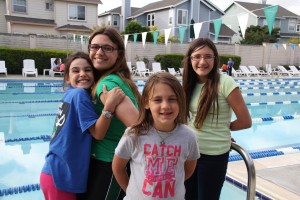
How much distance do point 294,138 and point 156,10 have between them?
101 feet

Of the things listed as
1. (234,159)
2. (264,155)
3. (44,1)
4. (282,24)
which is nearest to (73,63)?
(234,159)

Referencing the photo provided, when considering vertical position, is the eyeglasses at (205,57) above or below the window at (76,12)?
below

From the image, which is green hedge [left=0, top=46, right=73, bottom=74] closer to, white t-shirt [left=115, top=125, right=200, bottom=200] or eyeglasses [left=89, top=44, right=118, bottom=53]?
eyeglasses [left=89, top=44, right=118, bottom=53]

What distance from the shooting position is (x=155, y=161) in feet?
5.27

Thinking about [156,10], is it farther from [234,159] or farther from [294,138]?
[234,159]

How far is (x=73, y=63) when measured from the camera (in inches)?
74.4

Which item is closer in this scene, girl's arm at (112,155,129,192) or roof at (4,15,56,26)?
girl's arm at (112,155,129,192)

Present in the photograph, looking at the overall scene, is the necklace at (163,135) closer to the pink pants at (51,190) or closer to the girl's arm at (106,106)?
the girl's arm at (106,106)

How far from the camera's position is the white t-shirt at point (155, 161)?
1.61 meters

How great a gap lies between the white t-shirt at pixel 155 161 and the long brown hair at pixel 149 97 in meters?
0.04

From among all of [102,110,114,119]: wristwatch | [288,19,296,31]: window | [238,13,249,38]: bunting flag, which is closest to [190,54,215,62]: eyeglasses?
[102,110,114,119]: wristwatch

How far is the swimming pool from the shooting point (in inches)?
180

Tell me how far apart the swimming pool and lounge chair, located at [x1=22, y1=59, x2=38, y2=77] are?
1.58m

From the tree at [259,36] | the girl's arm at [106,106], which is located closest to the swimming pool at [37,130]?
the girl's arm at [106,106]
